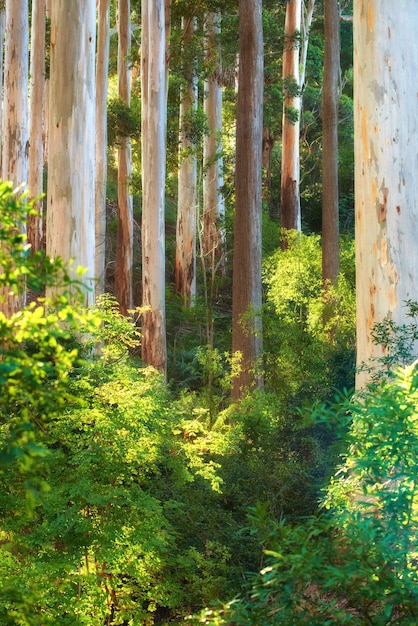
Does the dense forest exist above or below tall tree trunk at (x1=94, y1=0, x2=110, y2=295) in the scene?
below

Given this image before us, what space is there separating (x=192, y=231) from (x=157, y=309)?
7.20m

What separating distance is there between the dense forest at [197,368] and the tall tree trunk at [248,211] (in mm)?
37

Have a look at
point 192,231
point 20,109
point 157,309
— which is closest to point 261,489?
point 157,309

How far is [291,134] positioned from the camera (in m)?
25.0

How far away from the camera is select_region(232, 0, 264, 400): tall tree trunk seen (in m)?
14.3

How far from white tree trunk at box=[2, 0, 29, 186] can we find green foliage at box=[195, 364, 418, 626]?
1201 cm

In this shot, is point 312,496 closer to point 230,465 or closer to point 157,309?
point 230,465

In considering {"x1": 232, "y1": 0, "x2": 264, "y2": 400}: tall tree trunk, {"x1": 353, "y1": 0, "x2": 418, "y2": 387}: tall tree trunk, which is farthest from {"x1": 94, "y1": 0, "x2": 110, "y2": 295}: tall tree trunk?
{"x1": 353, "y1": 0, "x2": 418, "y2": 387}: tall tree trunk

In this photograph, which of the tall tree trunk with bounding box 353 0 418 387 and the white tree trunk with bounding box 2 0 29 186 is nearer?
the tall tree trunk with bounding box 353 0 418 387

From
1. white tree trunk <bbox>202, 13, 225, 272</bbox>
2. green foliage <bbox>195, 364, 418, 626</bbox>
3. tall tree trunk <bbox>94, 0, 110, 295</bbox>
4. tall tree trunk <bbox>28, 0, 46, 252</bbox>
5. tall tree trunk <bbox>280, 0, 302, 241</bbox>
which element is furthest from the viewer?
tall tree trunk <bbox>280, 0, 302, 241</bbox>

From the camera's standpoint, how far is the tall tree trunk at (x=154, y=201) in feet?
56.3

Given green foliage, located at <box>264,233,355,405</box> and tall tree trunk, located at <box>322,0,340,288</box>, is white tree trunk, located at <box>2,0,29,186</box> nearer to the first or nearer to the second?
green foliage, located at <box>264,233,355,405</box>

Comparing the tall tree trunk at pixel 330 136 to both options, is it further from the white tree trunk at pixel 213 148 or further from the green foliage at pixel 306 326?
the white tree trunk at pixel 213 148

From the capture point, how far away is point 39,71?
19.9 metres
